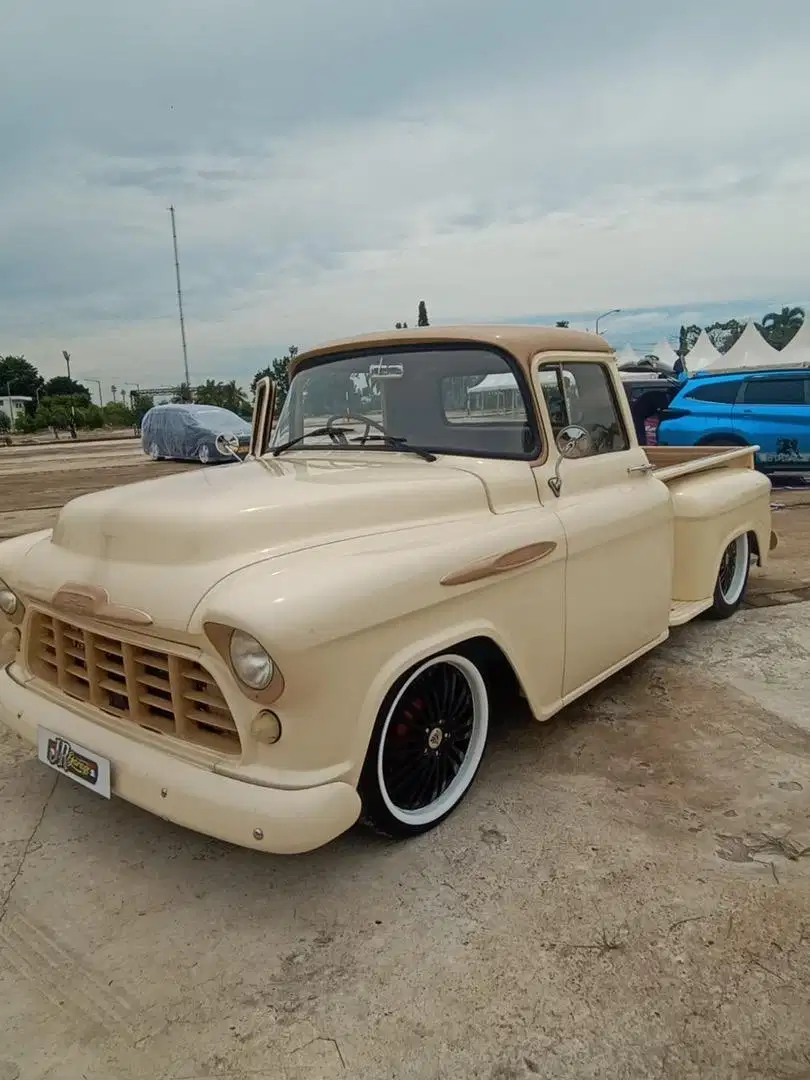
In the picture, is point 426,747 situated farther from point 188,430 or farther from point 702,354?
point 702,354

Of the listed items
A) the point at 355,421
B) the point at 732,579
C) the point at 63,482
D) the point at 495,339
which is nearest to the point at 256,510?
the point at 355,421

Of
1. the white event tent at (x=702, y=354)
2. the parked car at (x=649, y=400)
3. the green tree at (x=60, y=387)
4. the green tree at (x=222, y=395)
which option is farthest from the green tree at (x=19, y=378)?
the parked car at (x=649, y=400)

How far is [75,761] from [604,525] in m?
2.30

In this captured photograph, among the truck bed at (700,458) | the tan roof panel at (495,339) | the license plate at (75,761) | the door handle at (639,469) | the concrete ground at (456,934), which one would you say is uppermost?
the tan roof panel at (495,339)

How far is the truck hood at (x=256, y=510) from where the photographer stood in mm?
2541

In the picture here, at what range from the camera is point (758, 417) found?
1114cm

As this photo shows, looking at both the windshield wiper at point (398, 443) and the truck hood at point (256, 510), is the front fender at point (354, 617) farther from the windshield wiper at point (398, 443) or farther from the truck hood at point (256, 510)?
the windshield wiper at point (398, 443)

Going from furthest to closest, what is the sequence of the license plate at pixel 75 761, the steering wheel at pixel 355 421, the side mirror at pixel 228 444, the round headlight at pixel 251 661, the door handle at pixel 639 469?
the side mirror at pixel 228 444, the door handle at pixel 639 469, the steering wheel at pixel 355 421, the license plate at pixel 75 761, the round headlight at pixel 251 661

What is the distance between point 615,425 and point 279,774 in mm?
2545

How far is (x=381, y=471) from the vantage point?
3170 millimetres

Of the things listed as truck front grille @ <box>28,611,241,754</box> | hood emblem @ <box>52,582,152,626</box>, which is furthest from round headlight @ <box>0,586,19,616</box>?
hood emblem @ <box>52,582,152,626</box>

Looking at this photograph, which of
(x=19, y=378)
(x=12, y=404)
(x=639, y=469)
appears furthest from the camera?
(x=19, y=378)

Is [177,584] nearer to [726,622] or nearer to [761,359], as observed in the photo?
[726,622]

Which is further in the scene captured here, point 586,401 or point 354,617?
point 586,401
